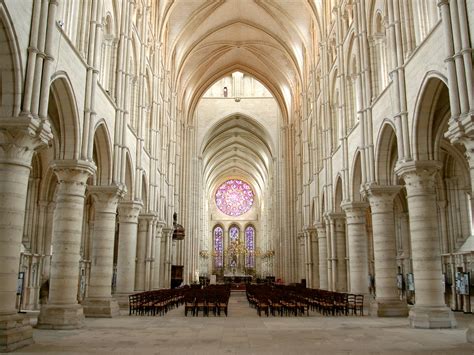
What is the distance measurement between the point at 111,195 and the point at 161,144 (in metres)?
15.0

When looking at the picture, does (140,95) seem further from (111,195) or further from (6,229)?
(6,229)

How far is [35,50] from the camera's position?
37.9ft

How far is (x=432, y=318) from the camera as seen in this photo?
14727 millimetres

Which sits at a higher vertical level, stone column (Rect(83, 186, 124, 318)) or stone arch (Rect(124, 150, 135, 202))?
stone arch (Rect(124, 150, 135, 202))

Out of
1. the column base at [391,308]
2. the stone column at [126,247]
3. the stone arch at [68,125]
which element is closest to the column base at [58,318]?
the stone arch at [68,125]

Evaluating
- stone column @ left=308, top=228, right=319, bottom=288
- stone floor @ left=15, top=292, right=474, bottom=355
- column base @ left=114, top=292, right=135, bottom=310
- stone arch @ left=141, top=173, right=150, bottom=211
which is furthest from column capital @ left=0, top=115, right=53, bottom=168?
stone column @ left=308, top=228, right=319, bottom=288

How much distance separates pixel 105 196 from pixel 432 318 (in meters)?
12.8

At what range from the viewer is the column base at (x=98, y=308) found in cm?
1891

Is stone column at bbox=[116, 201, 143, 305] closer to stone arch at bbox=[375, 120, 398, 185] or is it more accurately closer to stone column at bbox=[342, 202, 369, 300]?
stone column at bbox=[342, 202, 369, 300]

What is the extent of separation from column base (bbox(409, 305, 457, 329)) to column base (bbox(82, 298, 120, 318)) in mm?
11189

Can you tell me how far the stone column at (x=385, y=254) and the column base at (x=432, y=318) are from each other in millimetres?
4008

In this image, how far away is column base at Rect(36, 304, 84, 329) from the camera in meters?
14.5

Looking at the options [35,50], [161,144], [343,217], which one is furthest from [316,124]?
[35,50]

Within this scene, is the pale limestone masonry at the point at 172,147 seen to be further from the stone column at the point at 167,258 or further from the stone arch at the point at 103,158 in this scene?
the stone column at the point at 167,258
